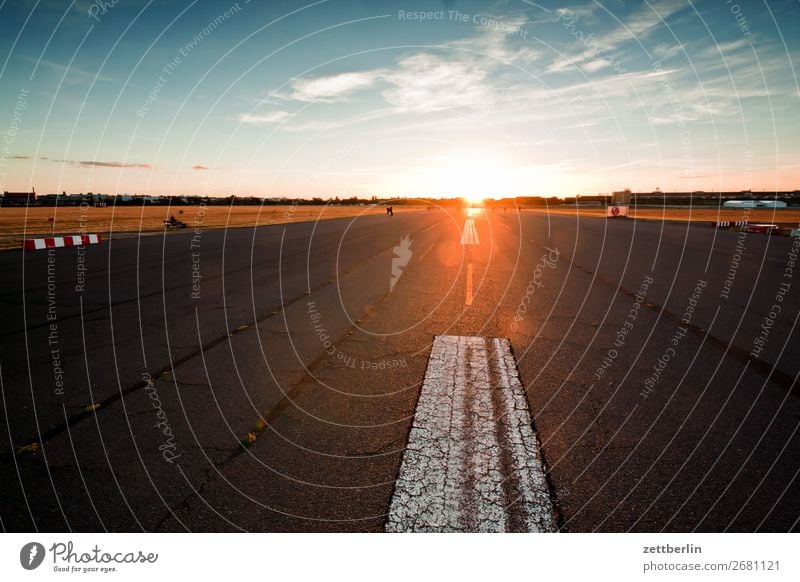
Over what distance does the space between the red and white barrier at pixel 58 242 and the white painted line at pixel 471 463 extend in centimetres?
1888

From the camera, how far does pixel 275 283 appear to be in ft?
34.6

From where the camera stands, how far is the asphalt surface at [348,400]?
8.98 feet

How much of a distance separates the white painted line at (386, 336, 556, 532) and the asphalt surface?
0.38 ft

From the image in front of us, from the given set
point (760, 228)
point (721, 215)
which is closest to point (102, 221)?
point (760, 228)

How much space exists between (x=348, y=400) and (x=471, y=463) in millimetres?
1483

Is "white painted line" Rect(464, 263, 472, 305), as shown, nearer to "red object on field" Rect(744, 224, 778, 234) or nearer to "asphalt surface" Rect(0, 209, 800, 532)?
"asphalt surface" Rect(0, 209, 800, 532)

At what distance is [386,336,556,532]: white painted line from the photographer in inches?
101

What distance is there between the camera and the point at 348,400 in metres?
4.21

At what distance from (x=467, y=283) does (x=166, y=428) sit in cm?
741

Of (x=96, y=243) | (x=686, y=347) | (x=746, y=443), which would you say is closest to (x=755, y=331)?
(x=686, y=347)

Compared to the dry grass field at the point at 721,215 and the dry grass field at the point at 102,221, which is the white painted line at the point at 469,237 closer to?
the dry grass field at the point at 102,221

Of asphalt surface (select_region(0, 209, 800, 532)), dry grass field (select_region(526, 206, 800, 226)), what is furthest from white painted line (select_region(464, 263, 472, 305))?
dry grass field (select_region(526, 206, 800, 226))

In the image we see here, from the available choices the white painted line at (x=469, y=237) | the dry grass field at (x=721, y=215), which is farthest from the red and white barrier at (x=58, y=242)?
the dry grass field at (x=721, y=215)

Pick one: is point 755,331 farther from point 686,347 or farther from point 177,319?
point 177,319
